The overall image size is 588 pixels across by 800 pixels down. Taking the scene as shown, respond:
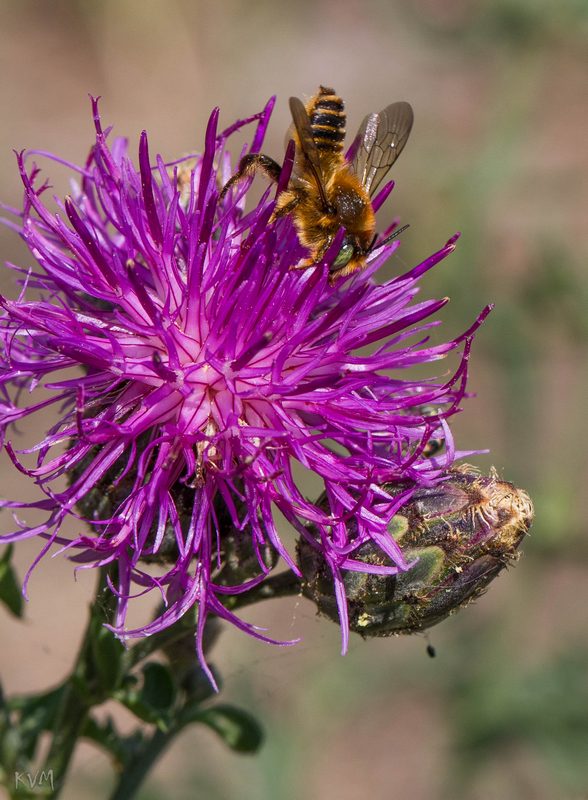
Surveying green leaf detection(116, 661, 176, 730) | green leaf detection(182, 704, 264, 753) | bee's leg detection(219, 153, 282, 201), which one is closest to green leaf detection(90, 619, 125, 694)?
green leaf detection(116, 661, 176, 730)

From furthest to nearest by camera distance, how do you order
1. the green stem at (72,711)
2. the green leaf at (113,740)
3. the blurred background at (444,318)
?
1. the blurred background at (444,318)
2. the green leaf at (113,740)
3. the green stem at (72,711)

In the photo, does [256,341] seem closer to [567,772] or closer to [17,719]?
[17,719]

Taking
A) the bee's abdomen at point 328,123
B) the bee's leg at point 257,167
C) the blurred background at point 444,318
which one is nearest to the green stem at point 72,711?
the blurred background at point 444,318

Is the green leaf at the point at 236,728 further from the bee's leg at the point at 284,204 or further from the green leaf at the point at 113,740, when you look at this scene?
the bee's leg at the point at 284,204

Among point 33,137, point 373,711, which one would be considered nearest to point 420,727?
point 373,711

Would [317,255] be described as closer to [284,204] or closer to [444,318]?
[284,204]

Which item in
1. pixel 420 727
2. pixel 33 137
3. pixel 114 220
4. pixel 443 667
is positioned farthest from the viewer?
pixel 33 137

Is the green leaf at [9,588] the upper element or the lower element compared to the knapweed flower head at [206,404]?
lower
